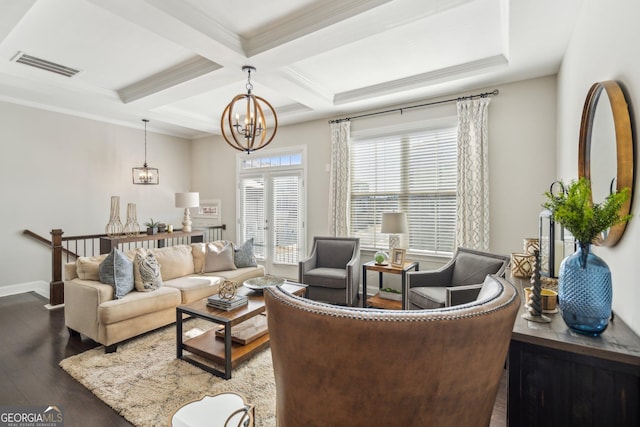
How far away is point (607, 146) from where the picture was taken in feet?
5.10

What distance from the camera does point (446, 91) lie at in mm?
3855

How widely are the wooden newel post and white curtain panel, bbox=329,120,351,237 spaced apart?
3739mm

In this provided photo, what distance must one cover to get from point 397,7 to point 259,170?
4.01 m

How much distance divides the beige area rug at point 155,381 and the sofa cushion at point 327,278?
53.0 inches

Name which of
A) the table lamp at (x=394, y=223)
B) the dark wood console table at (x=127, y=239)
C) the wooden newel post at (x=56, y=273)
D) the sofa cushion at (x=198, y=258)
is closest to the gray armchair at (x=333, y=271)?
the table lamp at (x=394, y=223)

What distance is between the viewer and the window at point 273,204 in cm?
538

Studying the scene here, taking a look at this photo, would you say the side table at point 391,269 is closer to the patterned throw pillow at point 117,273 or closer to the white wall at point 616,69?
the white wall at point 616,69

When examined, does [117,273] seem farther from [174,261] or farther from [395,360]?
[395,360]

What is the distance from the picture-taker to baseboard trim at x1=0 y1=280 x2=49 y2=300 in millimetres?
4383

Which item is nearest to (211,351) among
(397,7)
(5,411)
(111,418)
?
(111,418)

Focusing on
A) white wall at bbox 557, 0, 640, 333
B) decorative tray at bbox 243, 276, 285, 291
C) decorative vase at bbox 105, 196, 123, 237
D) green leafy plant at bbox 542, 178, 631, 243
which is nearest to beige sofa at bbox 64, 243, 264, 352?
decorative tray at bbox 243, 276, 285, 291

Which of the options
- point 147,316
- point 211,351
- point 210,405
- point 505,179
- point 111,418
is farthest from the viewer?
point 505,179

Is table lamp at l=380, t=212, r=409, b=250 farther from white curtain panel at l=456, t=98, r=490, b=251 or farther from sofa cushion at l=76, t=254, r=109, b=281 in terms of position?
sofa cushion at l=76, t=254, r=109, b=281

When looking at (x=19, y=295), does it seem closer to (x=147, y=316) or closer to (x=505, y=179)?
(x=147, y=316)
